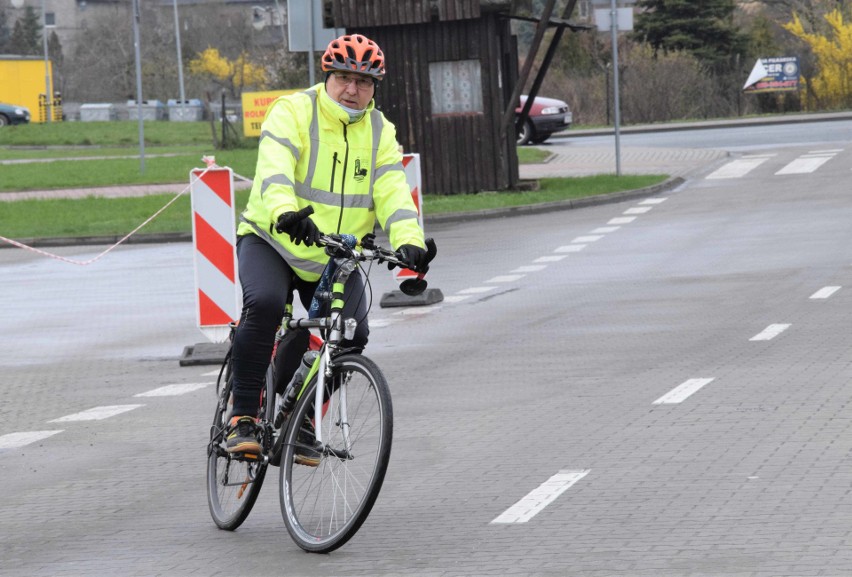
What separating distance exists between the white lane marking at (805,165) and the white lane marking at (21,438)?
1982 cm

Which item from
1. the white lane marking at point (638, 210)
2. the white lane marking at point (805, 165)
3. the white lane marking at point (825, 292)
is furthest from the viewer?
the white lane marking at point (805, 165)

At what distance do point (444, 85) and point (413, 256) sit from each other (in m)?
21.1

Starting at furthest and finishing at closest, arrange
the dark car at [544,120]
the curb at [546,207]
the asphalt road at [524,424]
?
the dark car at [544,120]
the curb at [546,207]
the asphalt road at [524,424]

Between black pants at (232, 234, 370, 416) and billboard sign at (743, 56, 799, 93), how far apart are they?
44.5 metres

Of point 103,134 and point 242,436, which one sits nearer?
point 242,436

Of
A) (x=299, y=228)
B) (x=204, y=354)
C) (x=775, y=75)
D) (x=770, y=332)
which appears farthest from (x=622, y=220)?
(x=775, y=75)

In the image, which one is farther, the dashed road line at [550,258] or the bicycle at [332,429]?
the dashed road line at [550,258]

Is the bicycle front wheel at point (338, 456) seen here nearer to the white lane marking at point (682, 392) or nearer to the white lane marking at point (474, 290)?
the white lane marking at point (682, 392)

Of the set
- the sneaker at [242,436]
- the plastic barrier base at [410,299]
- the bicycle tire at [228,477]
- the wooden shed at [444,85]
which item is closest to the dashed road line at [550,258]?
the plastic barrier base at [410,299]

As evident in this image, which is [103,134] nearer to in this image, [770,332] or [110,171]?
[110,171]

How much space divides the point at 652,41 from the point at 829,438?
55.1 m

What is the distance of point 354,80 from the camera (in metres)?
6.58

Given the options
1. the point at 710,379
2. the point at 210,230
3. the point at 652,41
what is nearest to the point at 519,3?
the point at 210,230

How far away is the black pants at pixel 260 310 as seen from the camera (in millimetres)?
6566
